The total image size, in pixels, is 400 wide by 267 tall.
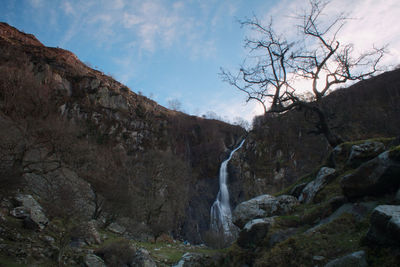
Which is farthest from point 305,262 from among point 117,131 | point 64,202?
point 117,131

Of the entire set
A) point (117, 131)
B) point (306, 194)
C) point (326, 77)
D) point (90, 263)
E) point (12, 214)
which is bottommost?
point (90, 263)

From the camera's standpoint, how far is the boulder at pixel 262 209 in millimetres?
7379

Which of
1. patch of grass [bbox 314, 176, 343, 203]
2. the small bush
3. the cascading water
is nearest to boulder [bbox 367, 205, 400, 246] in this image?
patch of grass [bbox 314, 176, 343, 203]

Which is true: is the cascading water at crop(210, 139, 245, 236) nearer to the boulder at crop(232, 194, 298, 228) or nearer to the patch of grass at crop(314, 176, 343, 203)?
the boulder at crop(232, 194, 298, 228)

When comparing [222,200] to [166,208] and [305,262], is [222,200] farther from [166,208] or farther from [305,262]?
[305,262]

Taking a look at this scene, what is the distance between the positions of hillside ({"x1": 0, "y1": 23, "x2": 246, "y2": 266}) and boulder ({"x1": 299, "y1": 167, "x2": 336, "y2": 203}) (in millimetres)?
9111

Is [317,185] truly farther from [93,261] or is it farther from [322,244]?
[93,261]

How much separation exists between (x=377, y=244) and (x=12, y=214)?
12839 mm

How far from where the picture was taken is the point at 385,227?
3.29 meters

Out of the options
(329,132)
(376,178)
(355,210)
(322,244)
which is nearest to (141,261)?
(322,244)

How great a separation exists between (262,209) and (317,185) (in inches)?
83.6

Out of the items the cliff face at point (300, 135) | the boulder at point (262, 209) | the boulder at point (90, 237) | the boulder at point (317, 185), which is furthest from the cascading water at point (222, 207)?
the boulder at point (262, 209)

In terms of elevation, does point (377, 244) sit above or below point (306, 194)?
below

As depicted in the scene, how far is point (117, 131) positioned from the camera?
4962 centimetres
